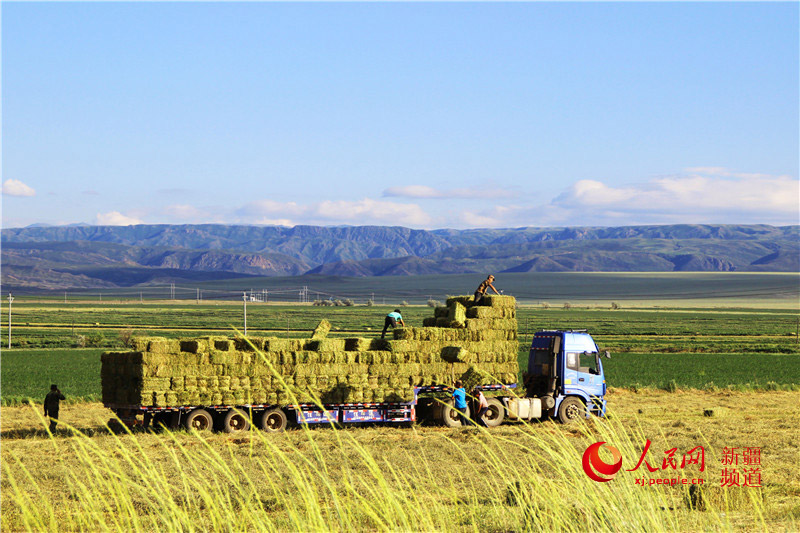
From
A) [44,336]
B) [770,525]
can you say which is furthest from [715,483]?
[44,336]

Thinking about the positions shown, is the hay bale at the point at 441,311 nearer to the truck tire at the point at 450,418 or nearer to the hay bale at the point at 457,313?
the hay bale at the point at 457,313

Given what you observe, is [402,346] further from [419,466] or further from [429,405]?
[419,466]

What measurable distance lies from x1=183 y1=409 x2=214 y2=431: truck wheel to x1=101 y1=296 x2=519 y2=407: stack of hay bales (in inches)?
13.1

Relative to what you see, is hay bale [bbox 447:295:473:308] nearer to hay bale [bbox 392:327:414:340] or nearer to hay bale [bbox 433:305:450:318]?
hay bale [bbox 433:305:450:318]

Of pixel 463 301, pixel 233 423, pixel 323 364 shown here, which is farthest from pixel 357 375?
pixel 463 301

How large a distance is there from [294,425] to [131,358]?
16.7ft

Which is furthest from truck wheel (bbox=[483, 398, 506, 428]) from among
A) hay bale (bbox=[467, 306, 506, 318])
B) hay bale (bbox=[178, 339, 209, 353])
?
hay bale (bbox=[178, 339, 209, 353])

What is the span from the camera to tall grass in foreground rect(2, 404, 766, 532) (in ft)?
17.7

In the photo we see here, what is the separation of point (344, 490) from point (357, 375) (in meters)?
7.60

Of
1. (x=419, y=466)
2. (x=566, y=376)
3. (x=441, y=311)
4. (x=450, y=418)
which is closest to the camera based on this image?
(x=419, y=466)

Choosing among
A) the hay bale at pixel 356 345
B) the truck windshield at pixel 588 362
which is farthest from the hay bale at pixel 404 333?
the truck windshield at pixel 588 362

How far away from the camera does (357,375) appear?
2320 cm

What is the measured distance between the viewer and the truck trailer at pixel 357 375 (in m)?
Result: 21.5

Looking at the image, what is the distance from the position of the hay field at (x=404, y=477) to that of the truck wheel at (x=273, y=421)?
47 centimetres
